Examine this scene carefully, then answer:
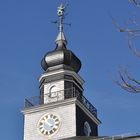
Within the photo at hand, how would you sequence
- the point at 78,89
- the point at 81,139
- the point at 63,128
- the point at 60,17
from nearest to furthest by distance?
the point at 81,139 → the point at 63,128 → the point at 78,89 → the point at 60,17

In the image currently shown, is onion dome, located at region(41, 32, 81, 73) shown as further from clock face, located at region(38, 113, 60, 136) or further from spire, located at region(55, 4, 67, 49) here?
clock face, located at region(38, 113, 60, 136)

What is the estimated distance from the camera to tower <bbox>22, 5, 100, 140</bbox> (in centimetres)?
3475

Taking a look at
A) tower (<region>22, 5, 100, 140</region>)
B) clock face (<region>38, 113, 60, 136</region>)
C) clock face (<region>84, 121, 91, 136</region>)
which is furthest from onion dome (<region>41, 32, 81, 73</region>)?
clock face (<region>84, 121, 91, 136</region>)

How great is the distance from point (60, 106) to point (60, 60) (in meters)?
3.75

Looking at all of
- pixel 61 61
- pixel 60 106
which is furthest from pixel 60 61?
pixel 60 106

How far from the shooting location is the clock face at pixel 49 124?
35000mm

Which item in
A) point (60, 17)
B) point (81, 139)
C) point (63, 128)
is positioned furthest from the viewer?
point (60, 17)

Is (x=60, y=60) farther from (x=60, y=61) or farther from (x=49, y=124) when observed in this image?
Answer: (x=49, y=124)

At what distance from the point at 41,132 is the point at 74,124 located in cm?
250

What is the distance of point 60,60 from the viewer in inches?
1475

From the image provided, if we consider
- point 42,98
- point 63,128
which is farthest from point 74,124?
point 42,98

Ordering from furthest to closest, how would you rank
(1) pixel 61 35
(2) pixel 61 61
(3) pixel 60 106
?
(1) pixel 61 35 → (2) pixel 61 61 → (3) pixel 60 106

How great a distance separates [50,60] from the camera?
1479 inches

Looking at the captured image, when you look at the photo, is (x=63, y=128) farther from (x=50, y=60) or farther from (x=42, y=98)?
(x=50, y=60)
